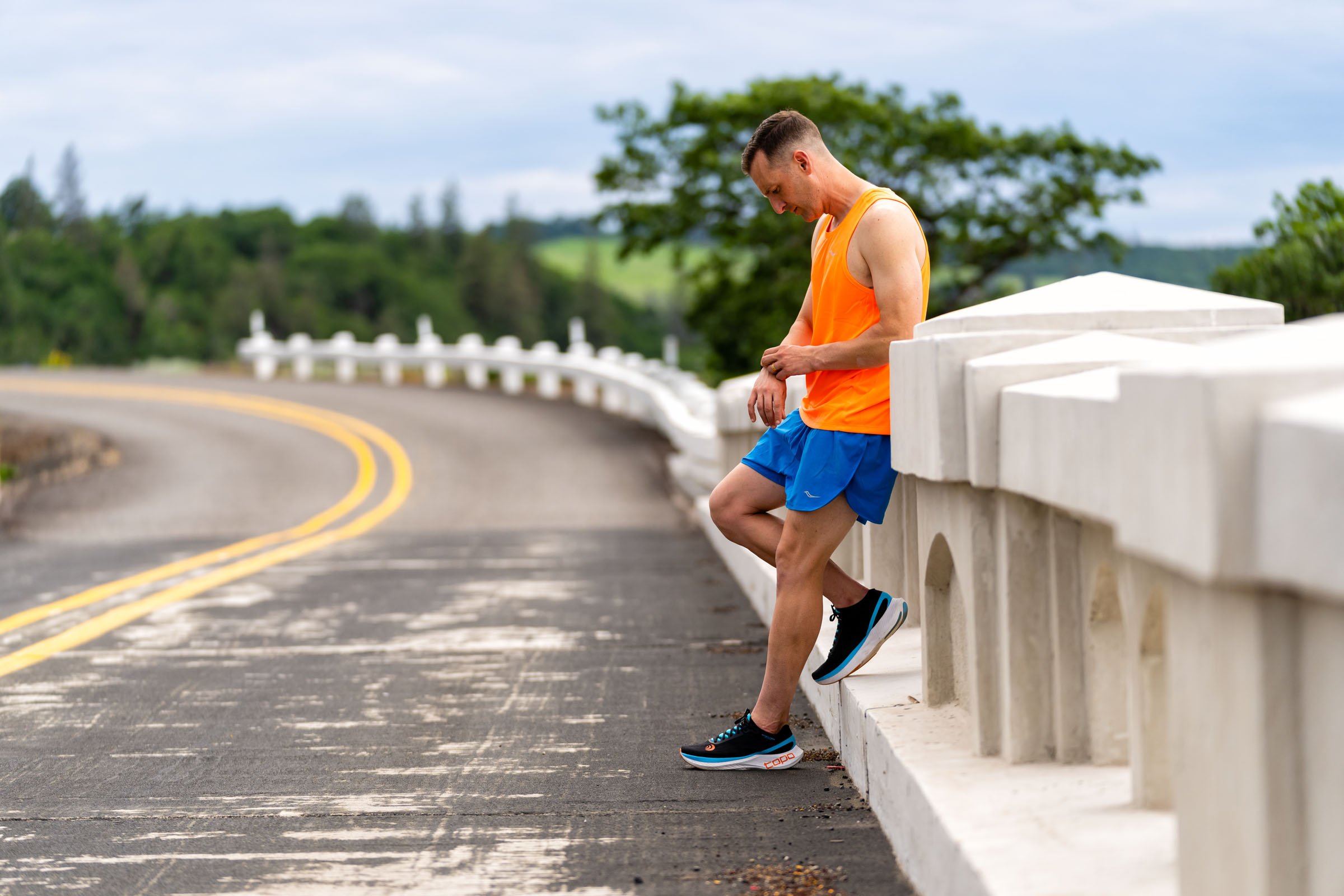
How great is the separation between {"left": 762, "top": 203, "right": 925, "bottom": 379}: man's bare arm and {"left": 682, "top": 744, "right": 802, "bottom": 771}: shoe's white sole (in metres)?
1.16

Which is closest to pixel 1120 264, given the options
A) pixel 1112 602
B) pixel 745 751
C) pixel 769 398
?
pixel 769 398

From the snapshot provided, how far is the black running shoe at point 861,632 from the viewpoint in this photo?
4.46 metres

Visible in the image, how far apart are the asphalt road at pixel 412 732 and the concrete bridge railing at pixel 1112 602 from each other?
17.3 inches

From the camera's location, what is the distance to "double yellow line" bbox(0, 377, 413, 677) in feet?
24.5

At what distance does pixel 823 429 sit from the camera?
4406 millimetres

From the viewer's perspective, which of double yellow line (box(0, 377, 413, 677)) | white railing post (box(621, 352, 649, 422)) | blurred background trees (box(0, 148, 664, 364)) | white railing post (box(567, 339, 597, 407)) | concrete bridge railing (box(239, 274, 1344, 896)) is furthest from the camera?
blurred background trees (box(0, 148, 664, 364))

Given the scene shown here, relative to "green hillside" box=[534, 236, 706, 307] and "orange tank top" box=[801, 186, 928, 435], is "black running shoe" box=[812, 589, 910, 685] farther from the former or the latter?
"green hillside" box=[534, 236, 706, 307]

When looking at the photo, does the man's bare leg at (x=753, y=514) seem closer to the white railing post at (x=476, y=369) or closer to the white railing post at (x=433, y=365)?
the white railing post at (x=476, y=369)

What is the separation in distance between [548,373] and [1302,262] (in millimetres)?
17650

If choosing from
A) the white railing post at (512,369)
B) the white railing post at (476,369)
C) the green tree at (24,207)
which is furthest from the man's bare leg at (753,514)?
the green tree at (24,207)

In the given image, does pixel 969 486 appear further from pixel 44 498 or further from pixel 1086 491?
pixel 44 498

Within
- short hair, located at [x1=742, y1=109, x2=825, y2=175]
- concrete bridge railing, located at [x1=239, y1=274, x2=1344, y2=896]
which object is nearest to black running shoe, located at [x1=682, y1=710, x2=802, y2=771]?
concrete bridge railing, located at [x1=239, y1=274, x2=1344, y2=896]

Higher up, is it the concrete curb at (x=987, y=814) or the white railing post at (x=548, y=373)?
the white railing post at (x=548, y=373)

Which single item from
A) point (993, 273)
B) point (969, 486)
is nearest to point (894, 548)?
point (969, 486)
